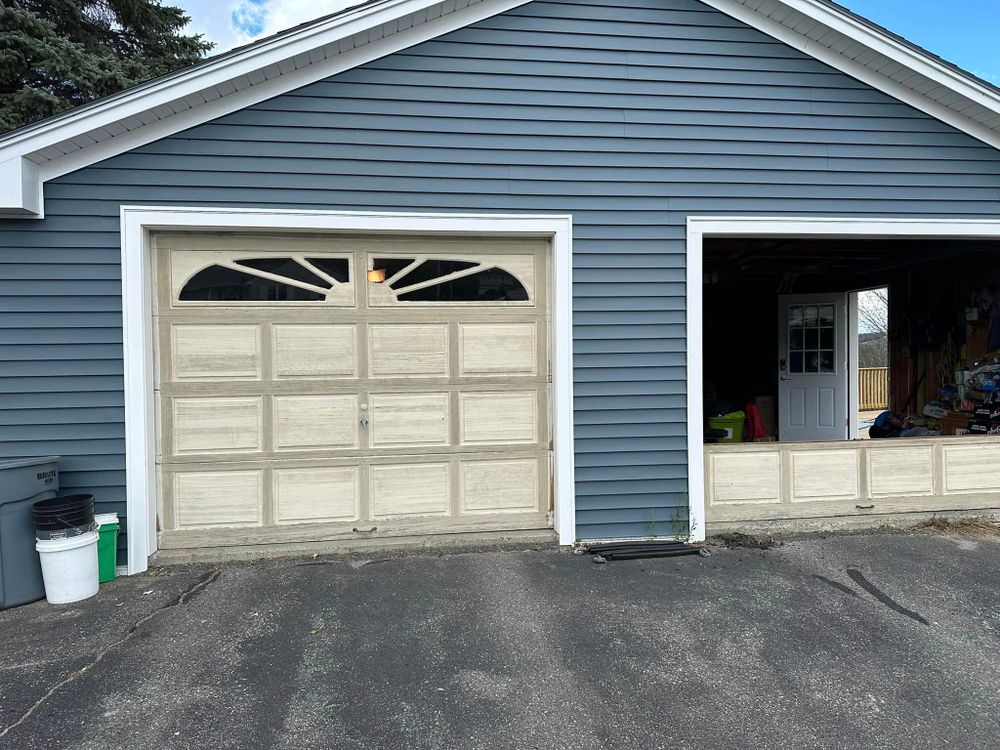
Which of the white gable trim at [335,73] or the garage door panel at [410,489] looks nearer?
the white gable trim at [335,73]

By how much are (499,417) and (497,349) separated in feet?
1.63

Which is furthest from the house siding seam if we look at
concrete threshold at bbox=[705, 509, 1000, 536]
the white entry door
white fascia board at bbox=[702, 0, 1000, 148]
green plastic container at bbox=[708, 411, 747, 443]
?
green plastic container at bbox=[708, 411, 747, 443]

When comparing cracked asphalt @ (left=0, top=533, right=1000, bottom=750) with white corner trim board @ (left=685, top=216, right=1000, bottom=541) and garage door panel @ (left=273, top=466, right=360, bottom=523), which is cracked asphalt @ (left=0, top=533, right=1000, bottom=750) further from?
white corner trim board @ (left=685, top=216, right=1000, bottom=541)

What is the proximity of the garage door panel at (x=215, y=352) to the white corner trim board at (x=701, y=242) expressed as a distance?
3054mm

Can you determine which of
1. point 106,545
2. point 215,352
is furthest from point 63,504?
point 215,352

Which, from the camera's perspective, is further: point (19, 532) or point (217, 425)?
point (217, 425)

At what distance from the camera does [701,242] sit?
422cm

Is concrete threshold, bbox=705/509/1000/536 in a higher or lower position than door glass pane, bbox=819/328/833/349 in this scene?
lower

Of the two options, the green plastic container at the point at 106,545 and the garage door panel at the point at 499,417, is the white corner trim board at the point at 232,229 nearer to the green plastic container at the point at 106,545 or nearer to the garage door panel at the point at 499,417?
the green plastic container at the point at 106,545

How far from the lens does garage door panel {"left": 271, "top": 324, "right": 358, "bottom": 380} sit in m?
4.09

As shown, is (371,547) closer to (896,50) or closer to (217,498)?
(217,498)

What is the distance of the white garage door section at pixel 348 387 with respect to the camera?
402 cm

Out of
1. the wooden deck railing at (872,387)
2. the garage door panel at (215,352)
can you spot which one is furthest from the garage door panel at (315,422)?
the wooden deck railing at (872,387)

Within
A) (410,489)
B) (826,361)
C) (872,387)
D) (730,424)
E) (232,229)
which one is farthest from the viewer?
(872,387)
